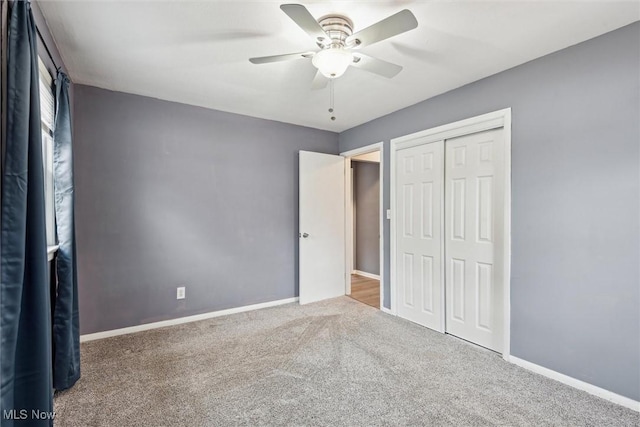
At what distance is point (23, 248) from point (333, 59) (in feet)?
5.70

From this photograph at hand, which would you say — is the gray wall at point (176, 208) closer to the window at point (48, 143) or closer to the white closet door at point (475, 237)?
the window at point (48, 143)

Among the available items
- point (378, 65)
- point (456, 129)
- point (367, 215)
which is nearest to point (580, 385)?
point (456, 129)

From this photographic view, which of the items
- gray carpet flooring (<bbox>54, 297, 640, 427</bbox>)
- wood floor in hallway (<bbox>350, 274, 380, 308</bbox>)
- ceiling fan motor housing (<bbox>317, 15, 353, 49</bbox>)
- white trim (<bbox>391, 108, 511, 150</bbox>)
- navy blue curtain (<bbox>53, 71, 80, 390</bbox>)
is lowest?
wood floor in hallway (<bbox>350, 274, 380, 308</bbox>)

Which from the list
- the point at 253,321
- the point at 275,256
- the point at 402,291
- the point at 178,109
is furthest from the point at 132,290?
the point at 402,291

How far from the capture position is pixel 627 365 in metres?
1.90

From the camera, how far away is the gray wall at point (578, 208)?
1910mm

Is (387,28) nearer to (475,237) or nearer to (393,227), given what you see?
(475,237)

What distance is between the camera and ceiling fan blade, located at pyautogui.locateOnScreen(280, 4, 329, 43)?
1.40 metres

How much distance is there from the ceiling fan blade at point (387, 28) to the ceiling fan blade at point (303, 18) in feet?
0.64

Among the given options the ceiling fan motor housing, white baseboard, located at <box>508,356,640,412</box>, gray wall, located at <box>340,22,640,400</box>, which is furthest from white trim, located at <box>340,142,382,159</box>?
white baseboard, located at <box>508,356,640,412</box>

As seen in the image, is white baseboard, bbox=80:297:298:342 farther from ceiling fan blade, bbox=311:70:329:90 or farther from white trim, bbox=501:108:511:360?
ceiling fan blade, bbox=311:70:329:90

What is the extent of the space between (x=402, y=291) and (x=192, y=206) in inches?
102

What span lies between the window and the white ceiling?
1.17 feet

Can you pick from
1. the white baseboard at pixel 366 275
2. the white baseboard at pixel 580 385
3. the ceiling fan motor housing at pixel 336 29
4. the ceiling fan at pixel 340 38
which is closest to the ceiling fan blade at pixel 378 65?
the ceiling fan at pixel 340 38
